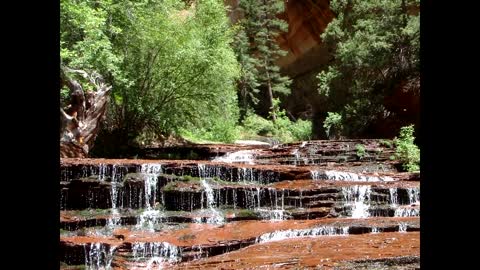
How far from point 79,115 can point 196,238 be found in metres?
8.25

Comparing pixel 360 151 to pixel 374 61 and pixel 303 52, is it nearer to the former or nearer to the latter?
pixel 374 61

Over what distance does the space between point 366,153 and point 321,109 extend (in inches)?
629

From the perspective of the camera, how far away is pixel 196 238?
10.0 m

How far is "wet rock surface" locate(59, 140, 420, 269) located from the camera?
866 centimetres

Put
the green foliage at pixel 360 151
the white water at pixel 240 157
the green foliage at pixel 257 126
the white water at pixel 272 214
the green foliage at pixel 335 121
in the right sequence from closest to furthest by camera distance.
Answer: the white water at pixel 272 214 → the white water at pixel 240 157 → the green foliage at pixel 360 151 → the green foliage at pixel 335 121 → the green foliage at pixel 257 126

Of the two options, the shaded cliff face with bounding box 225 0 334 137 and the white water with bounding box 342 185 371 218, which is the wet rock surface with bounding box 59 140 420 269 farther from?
the shaded cliff face with bounding box 225 0 334 137

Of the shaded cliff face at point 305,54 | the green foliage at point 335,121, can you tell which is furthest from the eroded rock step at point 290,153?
the shaded cliff face at point 305,54

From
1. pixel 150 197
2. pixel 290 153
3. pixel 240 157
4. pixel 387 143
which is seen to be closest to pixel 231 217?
pixel 150 197

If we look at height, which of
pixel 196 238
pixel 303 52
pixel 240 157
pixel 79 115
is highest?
pixel 303 52

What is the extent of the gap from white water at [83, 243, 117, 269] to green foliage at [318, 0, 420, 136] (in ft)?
60.9

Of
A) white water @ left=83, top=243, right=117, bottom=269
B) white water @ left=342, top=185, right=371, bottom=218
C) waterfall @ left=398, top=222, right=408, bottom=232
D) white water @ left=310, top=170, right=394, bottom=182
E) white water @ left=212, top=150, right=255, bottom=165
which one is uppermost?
white water @ left=212, top=150, right=255, bottom=165

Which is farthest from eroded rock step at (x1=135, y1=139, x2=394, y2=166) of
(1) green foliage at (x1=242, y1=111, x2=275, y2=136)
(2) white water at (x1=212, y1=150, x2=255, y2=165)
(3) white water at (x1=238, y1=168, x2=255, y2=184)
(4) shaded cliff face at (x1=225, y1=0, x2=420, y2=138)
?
(4) shaded cliff face at (x1=225, y1=0, x2=420, y2=138)

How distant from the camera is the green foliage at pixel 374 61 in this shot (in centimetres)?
2434

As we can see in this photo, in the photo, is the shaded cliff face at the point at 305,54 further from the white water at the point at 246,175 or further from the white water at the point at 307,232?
the white water at the point at 307,232
